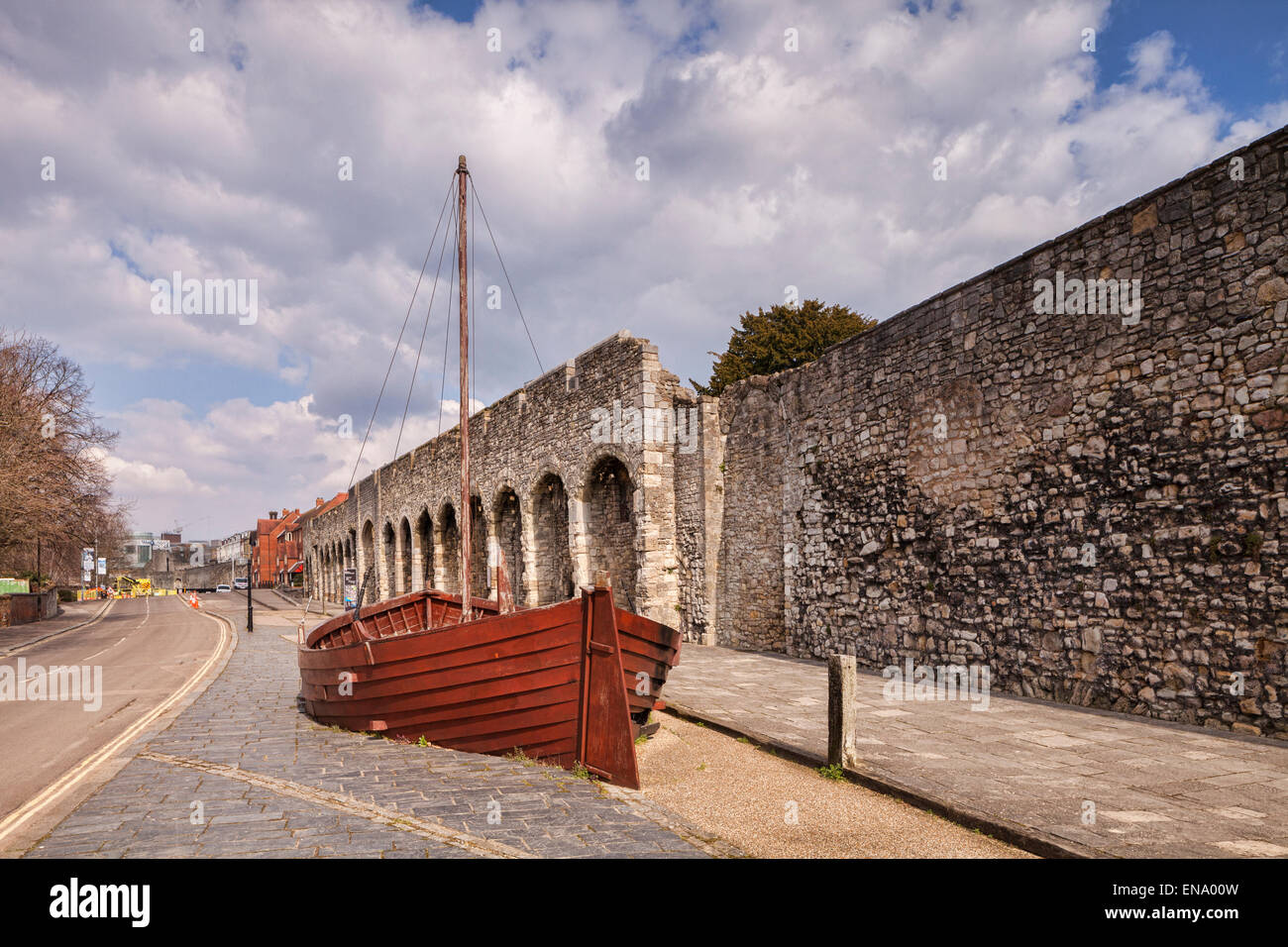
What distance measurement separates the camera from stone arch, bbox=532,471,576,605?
61.3ft

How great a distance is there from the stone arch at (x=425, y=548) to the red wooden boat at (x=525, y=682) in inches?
851

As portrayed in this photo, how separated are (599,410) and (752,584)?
5178 mm

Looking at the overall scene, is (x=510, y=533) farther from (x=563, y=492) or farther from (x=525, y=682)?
(x=525, y=682)

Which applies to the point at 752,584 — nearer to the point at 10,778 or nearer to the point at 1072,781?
the point at 1072,781

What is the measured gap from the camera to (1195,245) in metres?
6.62

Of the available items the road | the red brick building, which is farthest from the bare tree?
the red brick building

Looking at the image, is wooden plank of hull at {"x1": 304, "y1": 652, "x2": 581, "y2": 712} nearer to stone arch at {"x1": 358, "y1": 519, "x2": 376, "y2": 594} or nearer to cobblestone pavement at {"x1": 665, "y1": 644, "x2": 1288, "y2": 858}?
cobblestone pavement at {"x1": 665, "y1": 644, "x2": 1288, "y2": 858}

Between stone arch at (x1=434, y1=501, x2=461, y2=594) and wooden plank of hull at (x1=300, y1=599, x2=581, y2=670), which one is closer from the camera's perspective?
wooden plank of hull at (x1=300, y1=599, x2=581, y2=670)

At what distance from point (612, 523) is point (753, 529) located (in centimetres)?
422

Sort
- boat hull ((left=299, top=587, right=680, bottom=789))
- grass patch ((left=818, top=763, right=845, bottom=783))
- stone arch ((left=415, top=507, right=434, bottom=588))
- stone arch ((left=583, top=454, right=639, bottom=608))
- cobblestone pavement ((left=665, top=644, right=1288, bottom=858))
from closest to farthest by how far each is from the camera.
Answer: cobblestone pavement ((left=665, top=644, right=1288, bottom=858)) < grass patch ((left=818, top=763, right=845, bottom=783)) < boat hull ((left=299, top=587, right=680, bottom=789)) < stone arch ((left=583, top=454, right=639, bottom=608)) < stone arch ((left=415, top=507, right=434, bottom=588))

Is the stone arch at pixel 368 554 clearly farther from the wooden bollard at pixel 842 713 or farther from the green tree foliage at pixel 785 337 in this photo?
the wooden bollard at pixel 842 713

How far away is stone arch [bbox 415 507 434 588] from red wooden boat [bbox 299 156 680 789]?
2162 centimetres

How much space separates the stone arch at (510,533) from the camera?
66.9 ft

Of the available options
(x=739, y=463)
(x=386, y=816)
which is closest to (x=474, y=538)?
(x=739, y=463)
